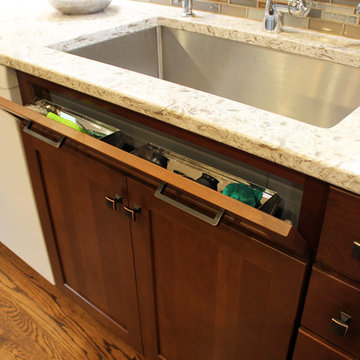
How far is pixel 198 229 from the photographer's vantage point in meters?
0.82

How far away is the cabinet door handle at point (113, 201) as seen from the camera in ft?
3.11

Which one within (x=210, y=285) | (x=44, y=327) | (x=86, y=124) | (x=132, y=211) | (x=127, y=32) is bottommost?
(x=44, y=327)

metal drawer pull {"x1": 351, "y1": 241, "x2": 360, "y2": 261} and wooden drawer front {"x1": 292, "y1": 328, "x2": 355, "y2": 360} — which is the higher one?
metal drawer pull {"x1": 351, "y1": 241, "x2": 360, "y2": 261}

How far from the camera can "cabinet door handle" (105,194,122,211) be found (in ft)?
3.11

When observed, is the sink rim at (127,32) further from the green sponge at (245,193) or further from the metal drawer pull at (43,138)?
the green sponge at (245,193)

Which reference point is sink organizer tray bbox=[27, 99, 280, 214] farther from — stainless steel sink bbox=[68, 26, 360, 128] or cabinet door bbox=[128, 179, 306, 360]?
stainless steel sink bbox=[68, 26, 360, 128]

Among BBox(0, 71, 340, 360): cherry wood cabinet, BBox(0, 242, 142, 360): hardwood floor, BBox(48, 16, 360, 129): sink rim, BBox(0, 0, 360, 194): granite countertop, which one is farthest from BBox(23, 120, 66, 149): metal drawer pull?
BBox(0, 242, 142, 360): hardwood floor

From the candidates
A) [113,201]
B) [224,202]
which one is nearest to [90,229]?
[113,201]

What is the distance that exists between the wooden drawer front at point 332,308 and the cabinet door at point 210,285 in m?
0.03

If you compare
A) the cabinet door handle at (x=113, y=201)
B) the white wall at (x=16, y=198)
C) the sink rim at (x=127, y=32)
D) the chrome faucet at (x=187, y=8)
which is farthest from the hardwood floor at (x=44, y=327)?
the chrome faucet at (x=187, y=8)

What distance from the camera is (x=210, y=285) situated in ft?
2.91

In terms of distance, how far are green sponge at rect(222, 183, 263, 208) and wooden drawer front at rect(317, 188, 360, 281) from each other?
0.45 feet

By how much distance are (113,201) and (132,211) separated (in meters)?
0.06

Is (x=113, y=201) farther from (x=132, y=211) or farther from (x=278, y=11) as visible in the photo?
(x=278, y=11)
